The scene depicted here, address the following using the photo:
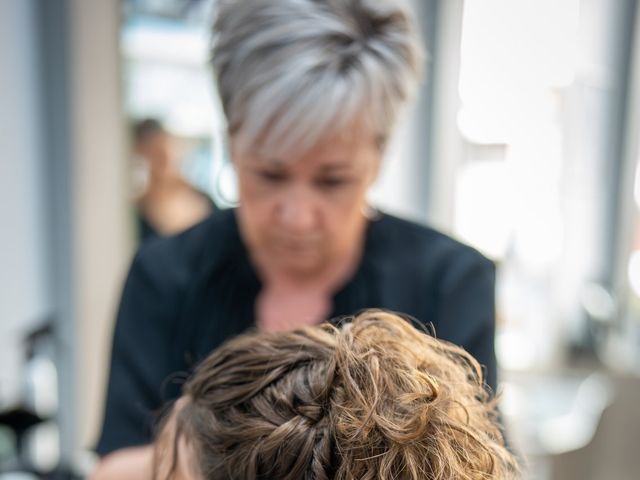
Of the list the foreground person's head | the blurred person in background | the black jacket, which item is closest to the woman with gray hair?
the black jacket

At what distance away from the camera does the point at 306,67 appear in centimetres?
79

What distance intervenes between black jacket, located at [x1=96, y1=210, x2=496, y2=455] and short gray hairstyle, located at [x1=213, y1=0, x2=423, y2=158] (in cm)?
19

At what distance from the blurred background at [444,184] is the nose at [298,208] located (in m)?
0.49

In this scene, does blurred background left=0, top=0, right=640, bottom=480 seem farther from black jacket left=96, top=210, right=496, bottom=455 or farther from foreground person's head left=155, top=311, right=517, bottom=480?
foreground person's head left=155, top=311, right=517, bottom=480

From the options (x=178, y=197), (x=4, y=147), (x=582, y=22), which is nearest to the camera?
(x=4, y=147)

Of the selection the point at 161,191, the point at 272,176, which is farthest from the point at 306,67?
the point at 161,191

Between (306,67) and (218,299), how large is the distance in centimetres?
35

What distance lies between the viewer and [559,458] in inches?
78.8

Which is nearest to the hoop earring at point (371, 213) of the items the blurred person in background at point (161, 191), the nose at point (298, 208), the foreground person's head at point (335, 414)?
the nose at point (298, 208)

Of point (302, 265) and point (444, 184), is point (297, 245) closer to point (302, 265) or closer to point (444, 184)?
point (302, 265)

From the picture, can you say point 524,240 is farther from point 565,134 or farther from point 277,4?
point 277,4

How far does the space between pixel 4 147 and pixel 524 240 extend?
78.0 inches

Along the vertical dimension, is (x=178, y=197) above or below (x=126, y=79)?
below

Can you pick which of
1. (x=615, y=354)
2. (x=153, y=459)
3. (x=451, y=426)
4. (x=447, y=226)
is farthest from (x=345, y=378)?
(x=615, y=354)
